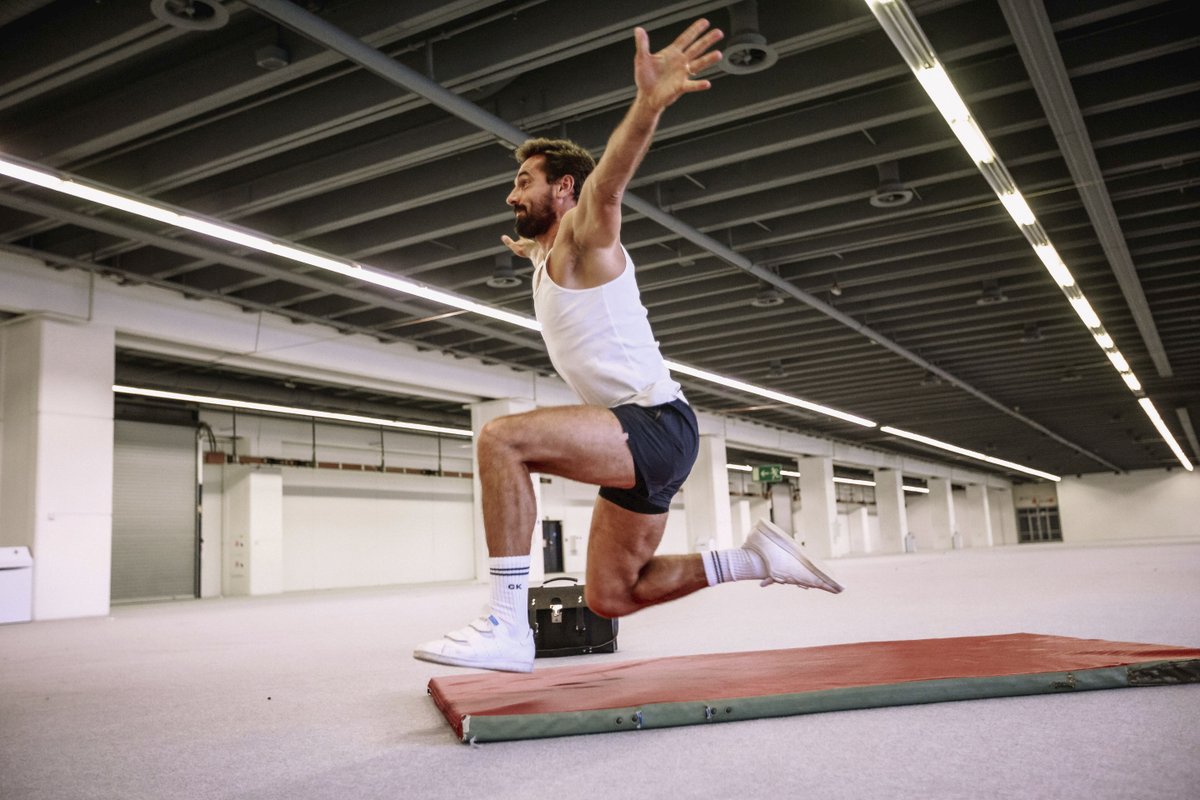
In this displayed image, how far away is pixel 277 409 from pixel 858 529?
32.2 meters

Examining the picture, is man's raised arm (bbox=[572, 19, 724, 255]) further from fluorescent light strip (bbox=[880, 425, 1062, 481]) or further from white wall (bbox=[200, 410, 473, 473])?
fluorescent light strip (bbox=[880, 425, 1062, 481])

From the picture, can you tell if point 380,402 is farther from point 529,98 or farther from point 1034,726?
point 1034,726

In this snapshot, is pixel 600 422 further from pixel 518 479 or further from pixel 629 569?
pixel 629 569

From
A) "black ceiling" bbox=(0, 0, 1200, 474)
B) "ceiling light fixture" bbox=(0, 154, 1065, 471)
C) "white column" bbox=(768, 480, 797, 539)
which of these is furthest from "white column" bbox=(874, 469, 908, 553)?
"ceiling light fixture" bbox=(0, 154, 1065, 471)

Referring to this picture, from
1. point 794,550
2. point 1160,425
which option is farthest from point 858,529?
point 794,550

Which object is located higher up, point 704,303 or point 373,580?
point 704,303

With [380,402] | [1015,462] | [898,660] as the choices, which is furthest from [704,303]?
[1015,462]

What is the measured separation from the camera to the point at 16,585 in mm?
9852

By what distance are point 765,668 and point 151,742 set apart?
1953 millimetres

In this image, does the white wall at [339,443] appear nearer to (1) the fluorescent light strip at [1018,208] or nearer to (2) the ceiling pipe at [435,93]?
(2) the ceiling pipe at [435,93]

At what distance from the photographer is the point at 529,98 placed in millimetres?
7066

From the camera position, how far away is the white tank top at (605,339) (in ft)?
9.06

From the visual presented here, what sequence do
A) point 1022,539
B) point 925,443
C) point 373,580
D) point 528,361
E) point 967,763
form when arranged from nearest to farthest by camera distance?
point 967,763 < point 528,361 < point 373,580 < point 925,443 < point 1022,539

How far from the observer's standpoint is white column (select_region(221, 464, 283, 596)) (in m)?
17.9
